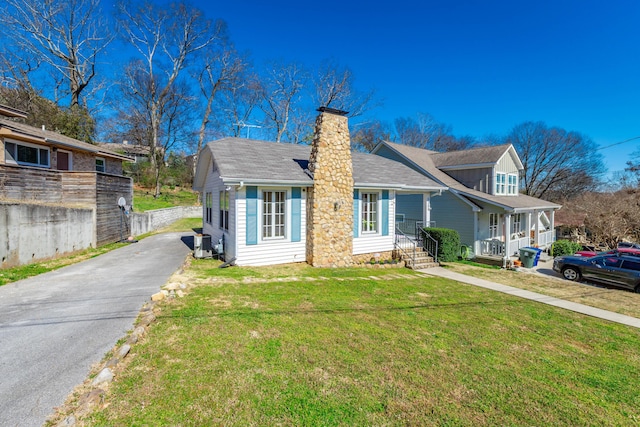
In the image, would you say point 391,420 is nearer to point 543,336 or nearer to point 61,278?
point 543,336

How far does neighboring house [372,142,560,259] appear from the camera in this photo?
17.4 metres

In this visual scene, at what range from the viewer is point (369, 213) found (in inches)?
519

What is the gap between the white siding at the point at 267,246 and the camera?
10.2 m

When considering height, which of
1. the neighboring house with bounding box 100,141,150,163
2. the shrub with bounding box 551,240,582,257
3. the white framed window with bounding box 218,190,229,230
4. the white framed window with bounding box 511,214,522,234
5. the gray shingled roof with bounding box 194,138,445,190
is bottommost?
the shrub with bounding box 551,240,582,257

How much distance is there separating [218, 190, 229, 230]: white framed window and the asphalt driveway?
2.39 meters

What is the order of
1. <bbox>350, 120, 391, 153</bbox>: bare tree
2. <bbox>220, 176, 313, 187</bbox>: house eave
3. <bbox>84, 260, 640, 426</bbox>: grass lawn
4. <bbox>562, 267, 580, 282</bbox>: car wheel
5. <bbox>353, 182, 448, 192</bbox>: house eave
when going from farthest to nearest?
1. <bbox>350, 120, 391, 153</bbox>: bare tree
2. <bbox>562, 267, 580, 282</bbox>: car wheel
3. <bbox>353, 182, 448, 192</bbox>: house eave
4. <bbox>220, 176, 313, 187</bbox>: house eave
5. <bbox>84, 260, 640, 426</bbox>: grass lawn

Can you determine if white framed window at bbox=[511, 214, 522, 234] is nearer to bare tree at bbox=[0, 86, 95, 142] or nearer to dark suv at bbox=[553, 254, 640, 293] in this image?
dark suv at bbox=[553, 254, 640, 293]

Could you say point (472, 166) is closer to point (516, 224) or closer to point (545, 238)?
point (516, 224)

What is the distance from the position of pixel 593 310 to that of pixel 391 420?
8750mm

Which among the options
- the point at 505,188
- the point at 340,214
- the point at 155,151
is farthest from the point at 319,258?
the point at 155,151

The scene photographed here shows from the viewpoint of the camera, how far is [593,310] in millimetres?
8484

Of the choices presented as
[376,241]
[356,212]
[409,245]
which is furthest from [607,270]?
[356,212]

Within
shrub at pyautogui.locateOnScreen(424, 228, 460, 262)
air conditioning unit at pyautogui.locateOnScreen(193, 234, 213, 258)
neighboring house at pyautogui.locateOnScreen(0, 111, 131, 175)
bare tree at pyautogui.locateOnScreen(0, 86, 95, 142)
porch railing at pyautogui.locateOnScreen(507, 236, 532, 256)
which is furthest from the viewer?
bare tree at pyautogui.locateOnScreen(0, 86, 95, 142)

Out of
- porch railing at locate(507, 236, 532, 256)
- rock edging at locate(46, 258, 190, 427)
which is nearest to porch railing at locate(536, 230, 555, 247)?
porch railing at locate(507, 236, 532, 256)
